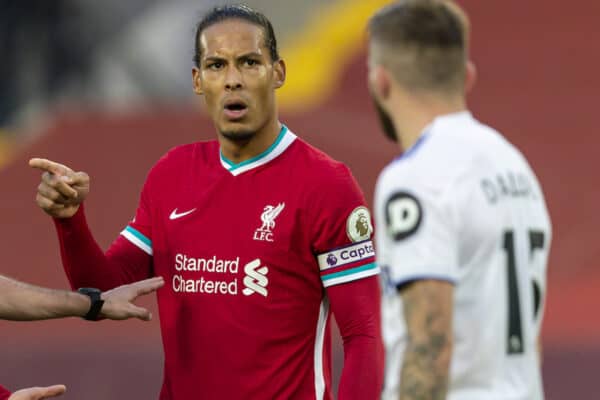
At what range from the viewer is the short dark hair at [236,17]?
4.85m

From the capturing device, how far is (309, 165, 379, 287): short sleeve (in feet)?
15.1

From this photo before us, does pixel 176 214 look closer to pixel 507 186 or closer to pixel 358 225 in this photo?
pixel 358 225

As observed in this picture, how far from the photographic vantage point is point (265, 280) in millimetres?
4617

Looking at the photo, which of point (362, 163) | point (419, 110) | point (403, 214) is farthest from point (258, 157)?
point (362, 163)

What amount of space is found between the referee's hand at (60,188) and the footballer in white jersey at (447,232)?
1492 mm

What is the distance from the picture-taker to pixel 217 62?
4793 millimetres

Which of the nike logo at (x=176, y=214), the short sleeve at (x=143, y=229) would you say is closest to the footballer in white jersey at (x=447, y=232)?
the nike logo at (x=176, y=214)

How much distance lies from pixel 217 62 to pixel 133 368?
5283 millimetres

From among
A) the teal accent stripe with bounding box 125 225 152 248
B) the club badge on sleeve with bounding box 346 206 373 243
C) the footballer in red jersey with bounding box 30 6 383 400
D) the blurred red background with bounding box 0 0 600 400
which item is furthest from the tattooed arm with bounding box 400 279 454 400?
the blurred red background with bounding box 0 0 600 400

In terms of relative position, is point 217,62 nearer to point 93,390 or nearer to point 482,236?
point 482,236

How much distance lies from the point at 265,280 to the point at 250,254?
0.37 ft

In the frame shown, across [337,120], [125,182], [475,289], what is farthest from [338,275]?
[337,120]

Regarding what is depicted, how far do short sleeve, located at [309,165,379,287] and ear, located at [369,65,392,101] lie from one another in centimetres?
120

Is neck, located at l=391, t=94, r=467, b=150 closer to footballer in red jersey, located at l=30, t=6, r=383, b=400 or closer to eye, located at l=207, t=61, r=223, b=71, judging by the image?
footballer in red jersey, located at l=30, t=6, r=383, b=400
